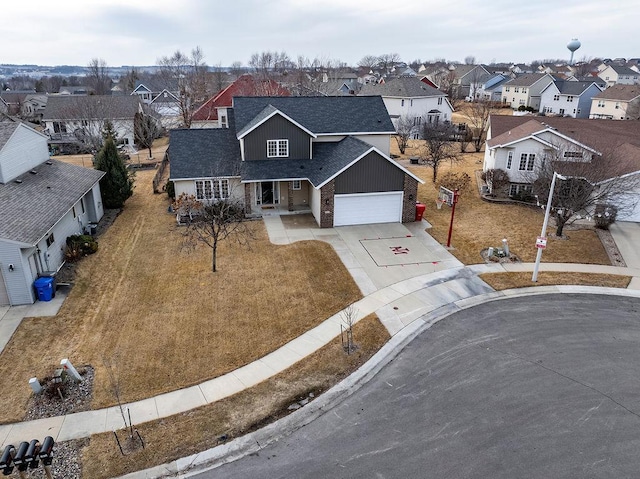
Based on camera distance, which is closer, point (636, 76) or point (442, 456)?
point (442, 456)

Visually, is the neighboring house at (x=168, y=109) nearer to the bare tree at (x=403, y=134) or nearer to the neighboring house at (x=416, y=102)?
the neighboring house at (x=416, y=102)

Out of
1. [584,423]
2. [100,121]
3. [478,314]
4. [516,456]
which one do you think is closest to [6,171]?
[478,314]

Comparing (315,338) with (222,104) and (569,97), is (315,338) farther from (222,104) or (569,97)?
(569,97)

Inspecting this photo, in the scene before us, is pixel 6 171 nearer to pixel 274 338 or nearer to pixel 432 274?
pixel 274 338

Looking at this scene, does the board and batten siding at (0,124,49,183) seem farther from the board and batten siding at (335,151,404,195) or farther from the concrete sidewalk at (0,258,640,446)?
Answer: the board and batten siding at (335,151,404,195)

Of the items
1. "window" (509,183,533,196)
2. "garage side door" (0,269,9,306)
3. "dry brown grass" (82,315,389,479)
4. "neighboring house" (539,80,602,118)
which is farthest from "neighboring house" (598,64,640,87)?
"garage side door" (0,269,9,306)

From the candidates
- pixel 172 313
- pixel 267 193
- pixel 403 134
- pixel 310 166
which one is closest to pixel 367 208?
pixel 310 166
